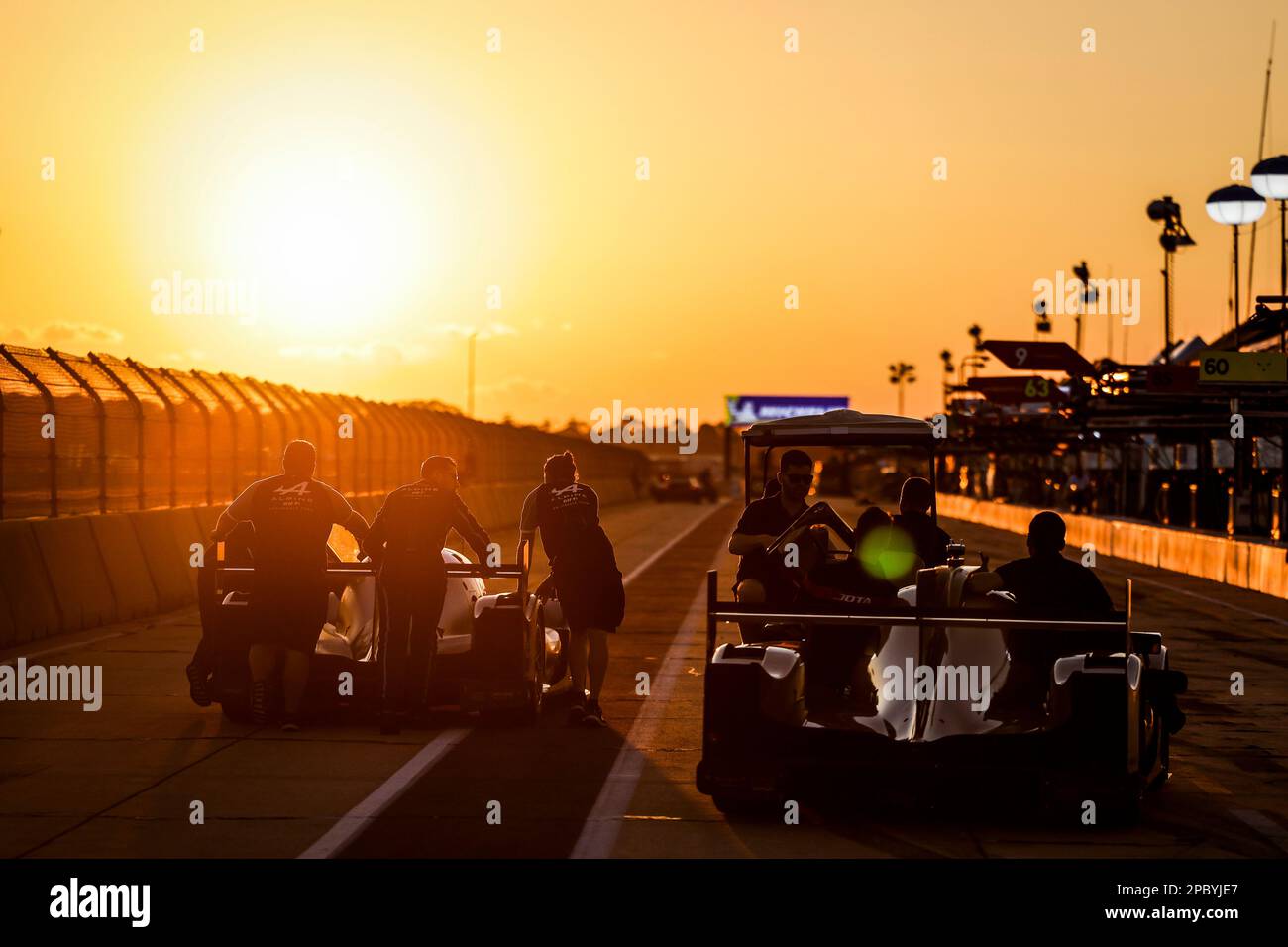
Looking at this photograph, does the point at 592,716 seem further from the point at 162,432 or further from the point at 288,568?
the point at 162,432

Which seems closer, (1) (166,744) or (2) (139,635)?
(1) (166,744)

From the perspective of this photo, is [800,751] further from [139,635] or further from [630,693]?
[139,635]

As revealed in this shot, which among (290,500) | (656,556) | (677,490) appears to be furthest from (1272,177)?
(677,490)

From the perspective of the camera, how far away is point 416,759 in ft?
34.6

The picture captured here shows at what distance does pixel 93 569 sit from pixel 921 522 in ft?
36.2

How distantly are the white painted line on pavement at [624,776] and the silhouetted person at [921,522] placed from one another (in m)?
2.07

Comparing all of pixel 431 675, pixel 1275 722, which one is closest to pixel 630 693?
pixel 431 675

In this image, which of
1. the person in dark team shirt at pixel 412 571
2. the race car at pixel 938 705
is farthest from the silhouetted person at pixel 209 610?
the race car at pixel 938 705

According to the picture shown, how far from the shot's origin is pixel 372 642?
1214 centimetres

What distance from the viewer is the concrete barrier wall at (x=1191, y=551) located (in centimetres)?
2752

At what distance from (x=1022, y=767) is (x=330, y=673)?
5048 mm

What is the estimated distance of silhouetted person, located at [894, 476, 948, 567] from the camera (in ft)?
35.7

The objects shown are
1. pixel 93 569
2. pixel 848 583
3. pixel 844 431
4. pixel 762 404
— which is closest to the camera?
pixel 848 583
